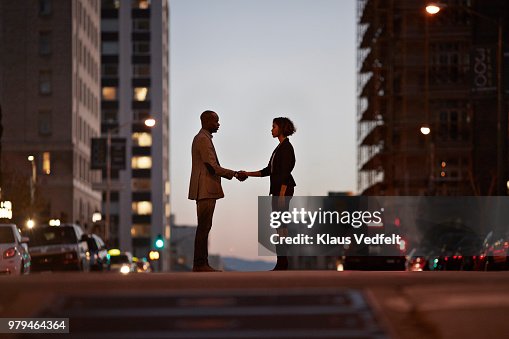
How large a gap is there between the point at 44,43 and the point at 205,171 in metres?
90.7

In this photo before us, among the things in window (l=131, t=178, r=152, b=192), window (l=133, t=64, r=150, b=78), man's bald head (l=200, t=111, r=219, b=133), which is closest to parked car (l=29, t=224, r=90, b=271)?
man's bald head (l=200, t=111, r=219, b=133)

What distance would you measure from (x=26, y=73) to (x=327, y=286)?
3837 inches

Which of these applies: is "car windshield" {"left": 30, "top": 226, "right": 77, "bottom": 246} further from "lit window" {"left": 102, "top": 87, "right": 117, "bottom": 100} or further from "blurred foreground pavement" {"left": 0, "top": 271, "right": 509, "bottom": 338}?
"lit window" {"left": 102, "top": 87, "right": 117, "bottom": 100}

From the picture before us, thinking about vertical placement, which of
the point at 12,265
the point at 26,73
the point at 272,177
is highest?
the point at 26,73

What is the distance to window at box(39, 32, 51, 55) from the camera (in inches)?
4158

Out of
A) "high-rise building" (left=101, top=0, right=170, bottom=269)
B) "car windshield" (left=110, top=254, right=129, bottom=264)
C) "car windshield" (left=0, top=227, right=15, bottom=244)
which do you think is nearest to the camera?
"car windshield" (left=0, top=227, right=15, bottom=244)

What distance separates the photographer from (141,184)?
570ft

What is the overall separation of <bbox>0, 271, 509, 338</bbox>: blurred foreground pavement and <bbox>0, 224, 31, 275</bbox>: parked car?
55.3 feet

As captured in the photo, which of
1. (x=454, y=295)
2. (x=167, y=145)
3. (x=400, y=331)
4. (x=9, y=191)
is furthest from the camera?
(x=167, y=145)

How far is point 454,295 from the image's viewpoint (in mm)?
9914

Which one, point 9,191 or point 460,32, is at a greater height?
point 460,32

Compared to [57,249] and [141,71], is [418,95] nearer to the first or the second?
[57,249]

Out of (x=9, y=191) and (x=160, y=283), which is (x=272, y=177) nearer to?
(x=160, y=283)

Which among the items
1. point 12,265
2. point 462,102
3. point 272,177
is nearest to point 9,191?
point 462,102
